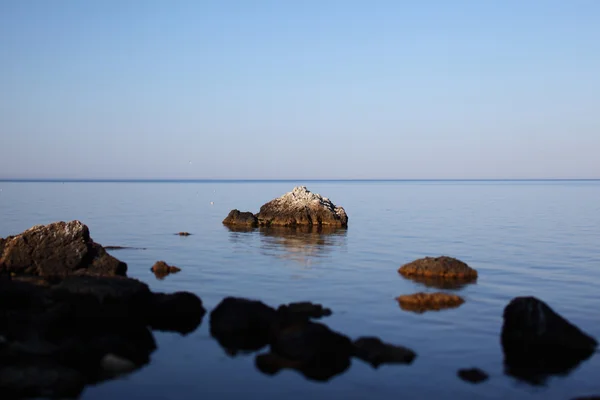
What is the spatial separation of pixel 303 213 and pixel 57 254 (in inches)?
1195

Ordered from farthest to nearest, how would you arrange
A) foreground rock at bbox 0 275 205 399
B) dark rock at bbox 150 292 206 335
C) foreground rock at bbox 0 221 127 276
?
foreground rock at bbox 0 221 127 276 < dark rock at bbox 150 292 206 335 < foreground rock at bbox 0 275 205 399

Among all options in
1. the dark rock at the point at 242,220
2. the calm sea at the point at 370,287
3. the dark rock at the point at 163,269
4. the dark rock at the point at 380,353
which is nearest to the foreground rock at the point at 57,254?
the dark rock at the point at 163,269

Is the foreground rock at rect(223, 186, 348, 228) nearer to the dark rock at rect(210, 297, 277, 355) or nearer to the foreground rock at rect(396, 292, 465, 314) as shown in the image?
the foreground rock at rect(396, 292, 465, 314)

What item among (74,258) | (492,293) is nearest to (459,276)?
(492,293)

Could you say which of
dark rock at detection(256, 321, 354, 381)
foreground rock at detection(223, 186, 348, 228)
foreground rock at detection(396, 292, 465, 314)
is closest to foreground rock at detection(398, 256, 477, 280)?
foreground rock at detection(396, 292, 465, 314)

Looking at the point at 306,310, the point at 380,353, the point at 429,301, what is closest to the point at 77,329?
the point at 306,310

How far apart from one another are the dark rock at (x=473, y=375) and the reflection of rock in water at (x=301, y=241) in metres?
18.1

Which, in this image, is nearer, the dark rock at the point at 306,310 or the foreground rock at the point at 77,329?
the foreground rock at the point at 77,329

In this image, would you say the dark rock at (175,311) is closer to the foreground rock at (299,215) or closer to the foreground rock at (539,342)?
the foreground rock at (539,342)

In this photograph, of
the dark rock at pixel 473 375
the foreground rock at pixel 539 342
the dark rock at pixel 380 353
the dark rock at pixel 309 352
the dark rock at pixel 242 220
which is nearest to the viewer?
the dark rock at pixel 473 375

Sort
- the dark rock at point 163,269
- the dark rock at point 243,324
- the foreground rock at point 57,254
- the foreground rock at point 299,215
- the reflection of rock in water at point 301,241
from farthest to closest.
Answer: the foreground rock at point 299,215, the reflection of rock in water at point 301,241, the dark rock at point 163,269, the foreground rock at point 57,254, the dark rock at point 243,324

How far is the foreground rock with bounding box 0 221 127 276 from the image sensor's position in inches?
1011

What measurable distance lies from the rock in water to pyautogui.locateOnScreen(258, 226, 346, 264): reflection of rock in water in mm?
1355

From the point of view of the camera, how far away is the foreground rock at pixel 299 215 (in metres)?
54.1
